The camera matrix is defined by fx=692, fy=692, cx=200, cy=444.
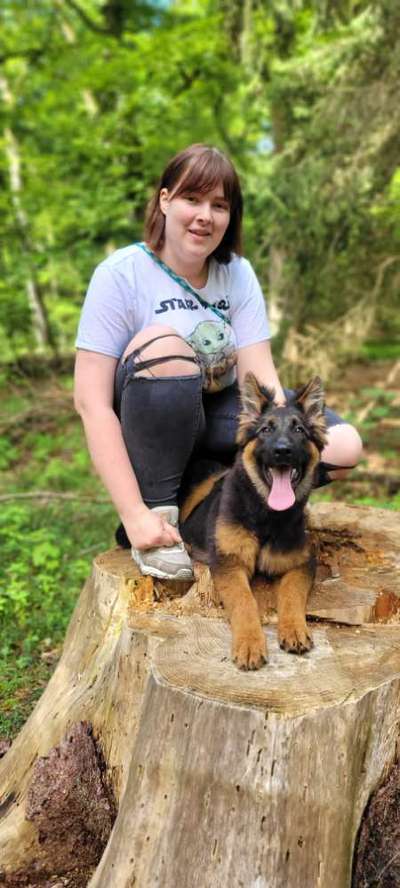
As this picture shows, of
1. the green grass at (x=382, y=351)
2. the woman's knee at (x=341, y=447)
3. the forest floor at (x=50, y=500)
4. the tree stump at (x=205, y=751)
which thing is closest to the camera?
the tree stump at (x=205, y=751)

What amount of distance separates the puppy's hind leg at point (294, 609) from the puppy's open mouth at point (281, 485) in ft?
0.99

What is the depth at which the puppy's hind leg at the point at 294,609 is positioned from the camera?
2.55 metres

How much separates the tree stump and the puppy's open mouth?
0.44 metres

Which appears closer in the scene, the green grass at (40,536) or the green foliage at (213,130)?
the green grass at (40,536)

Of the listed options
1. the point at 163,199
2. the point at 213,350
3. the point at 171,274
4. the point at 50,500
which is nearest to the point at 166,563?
the point at 213,350

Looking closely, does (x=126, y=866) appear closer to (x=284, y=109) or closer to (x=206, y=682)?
(x=206, y=682)

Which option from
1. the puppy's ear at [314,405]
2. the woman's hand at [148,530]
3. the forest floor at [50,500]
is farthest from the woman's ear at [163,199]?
the forest floor at [50,500]

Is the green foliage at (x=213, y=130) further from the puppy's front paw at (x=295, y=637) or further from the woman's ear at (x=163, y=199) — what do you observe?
the puppy's front paw at (x=295, y=637)

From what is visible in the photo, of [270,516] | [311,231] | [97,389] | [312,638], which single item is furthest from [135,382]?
[311,231]

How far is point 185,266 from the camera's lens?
344 cm

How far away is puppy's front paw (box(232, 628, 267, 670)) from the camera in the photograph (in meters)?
2.41

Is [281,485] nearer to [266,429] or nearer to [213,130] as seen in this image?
[266,429]

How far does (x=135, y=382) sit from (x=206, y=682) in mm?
1318

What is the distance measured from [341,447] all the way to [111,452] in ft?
4.09
